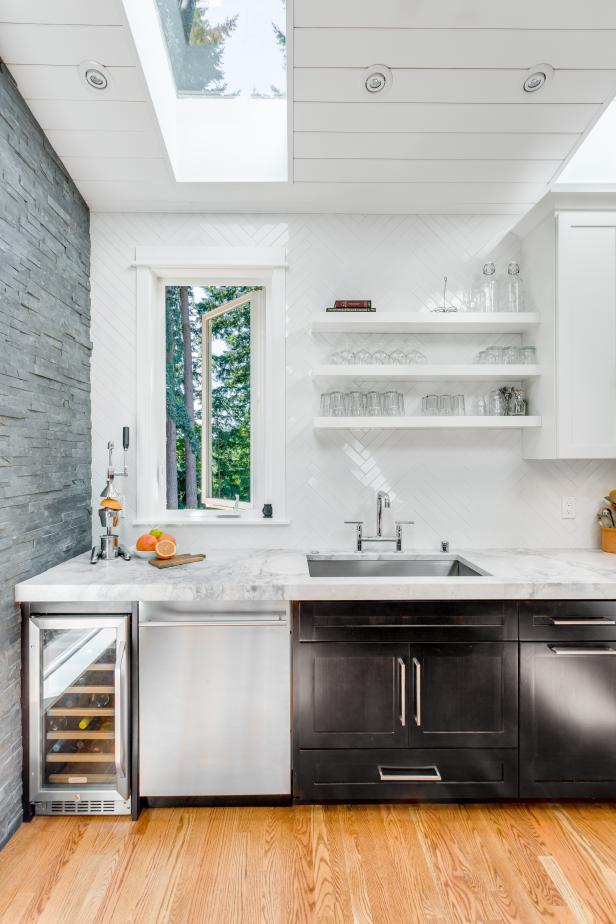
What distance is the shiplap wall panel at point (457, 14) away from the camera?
169cm

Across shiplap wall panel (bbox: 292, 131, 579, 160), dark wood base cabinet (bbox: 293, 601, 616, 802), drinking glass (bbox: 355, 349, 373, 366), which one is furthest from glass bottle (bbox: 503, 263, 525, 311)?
dark wood base cabinet (bbox: 293, 601, 616, 802)

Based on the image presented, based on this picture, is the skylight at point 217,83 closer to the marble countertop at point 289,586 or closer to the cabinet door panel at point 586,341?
the cabinet door panel at point 586,341

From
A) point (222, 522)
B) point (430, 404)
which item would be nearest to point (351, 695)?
point (222, 522)

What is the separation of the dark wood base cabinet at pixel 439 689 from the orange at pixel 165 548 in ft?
2.14

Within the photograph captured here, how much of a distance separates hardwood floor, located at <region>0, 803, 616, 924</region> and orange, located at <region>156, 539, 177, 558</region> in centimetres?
96

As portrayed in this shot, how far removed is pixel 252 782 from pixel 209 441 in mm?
1611

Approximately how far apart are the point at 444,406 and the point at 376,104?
4.29 ft

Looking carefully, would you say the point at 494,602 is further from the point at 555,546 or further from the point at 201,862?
the point at 201,862

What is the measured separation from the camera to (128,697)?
200cm

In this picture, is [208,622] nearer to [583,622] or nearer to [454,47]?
[583,622]

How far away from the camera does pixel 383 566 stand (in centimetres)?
262

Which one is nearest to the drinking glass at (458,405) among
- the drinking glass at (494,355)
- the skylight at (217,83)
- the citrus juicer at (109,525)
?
the drinking glass at (494,355)

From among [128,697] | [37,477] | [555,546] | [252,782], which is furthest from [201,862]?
[555,546]

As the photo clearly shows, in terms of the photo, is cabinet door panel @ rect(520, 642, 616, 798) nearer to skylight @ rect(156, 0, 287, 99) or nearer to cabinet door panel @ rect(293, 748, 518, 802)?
cabinet door panel @ rect(293, 748, 518, 802)
